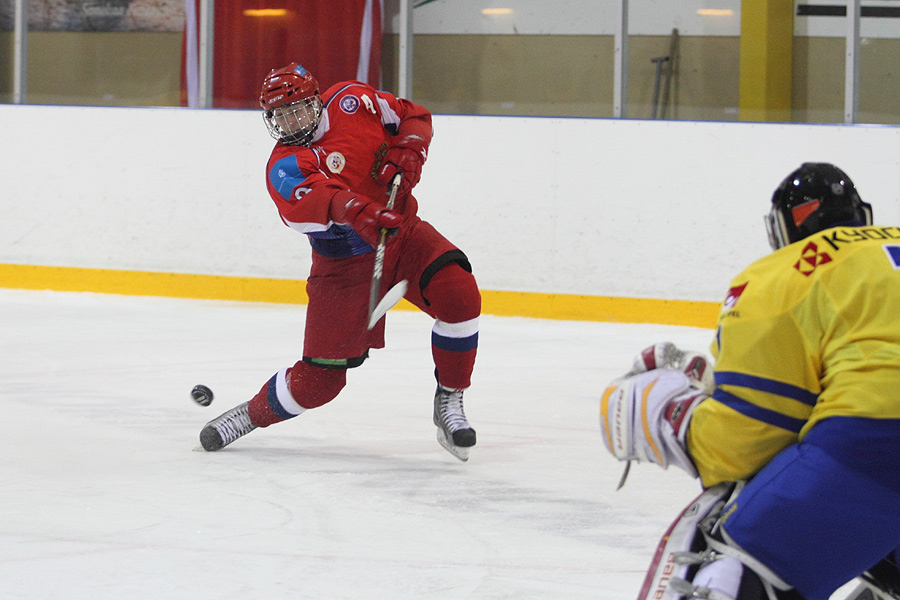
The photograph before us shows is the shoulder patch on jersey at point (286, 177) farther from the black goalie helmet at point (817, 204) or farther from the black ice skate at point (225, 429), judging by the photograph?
the black goalie helmet at point (817, 204)

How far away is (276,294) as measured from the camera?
20.4 feet

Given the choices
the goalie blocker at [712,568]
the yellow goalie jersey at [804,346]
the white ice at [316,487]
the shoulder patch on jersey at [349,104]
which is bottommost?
the white ice at [316,487]

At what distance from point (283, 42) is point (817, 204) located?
595 centimetres

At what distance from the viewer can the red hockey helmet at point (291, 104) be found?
2732 millimetres

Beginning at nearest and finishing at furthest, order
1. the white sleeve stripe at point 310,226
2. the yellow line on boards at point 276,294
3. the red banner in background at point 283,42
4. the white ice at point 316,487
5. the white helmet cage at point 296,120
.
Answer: the white ice at point 316,487 < the white sleeve stripe at point 310,226 < the white helmet cage at point 296,120 < the yellow line on boards at point 276,294 < the red banner in background at point 283,42

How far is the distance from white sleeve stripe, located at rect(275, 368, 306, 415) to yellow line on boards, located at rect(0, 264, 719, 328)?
2983 mm

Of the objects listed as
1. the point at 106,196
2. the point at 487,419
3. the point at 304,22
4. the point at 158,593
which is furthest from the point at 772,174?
the point at 158,593

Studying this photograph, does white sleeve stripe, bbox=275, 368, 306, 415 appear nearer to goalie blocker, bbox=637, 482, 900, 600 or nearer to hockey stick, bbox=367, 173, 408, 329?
hockey stick, bbox=367, 173, 408, 329

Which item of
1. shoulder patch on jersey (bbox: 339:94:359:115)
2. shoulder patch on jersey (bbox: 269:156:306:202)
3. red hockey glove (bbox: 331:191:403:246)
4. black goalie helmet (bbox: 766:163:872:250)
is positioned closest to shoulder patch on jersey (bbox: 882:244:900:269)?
black goalie helmet (bbox: 766:163:872:250)

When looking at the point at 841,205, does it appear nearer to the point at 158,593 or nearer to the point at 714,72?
the point at 158,593

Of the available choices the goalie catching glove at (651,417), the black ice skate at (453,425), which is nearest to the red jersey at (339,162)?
the black ice skate at (453,425)

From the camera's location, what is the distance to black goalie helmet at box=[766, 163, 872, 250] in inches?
49.2

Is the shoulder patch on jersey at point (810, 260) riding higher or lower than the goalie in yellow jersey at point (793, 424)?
higher

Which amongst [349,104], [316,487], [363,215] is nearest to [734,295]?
[363,215]
